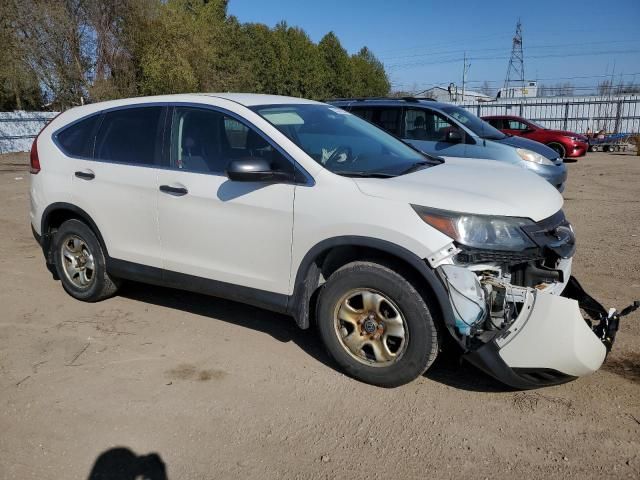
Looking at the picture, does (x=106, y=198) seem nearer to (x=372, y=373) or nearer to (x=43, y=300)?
(x=43, y=300)

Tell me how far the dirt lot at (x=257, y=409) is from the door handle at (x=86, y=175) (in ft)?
3.88

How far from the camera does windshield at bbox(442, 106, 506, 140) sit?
31.4 feet

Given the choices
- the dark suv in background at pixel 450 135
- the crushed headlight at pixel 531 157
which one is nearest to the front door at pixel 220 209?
the dark suv in background at pixel 450 135

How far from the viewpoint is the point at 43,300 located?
5.28 meters

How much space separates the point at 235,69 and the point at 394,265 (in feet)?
103

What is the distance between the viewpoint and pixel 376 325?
348cm

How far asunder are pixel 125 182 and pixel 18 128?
21.8 metres

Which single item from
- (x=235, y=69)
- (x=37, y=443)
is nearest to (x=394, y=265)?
(x=37, y=443)

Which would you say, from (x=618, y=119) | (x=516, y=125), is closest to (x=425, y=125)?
(x=516, y=125)

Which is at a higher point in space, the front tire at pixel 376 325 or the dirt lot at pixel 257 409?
the front tire at pixel 376 325

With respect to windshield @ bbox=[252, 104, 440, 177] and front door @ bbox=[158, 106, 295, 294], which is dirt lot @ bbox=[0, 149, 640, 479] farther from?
windshield @ bbox=[252, 104, 440, 177]

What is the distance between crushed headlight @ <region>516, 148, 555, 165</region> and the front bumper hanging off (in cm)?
634

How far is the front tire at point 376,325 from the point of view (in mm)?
3311

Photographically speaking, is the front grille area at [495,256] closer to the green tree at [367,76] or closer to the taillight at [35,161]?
the taillight at [35,161]
